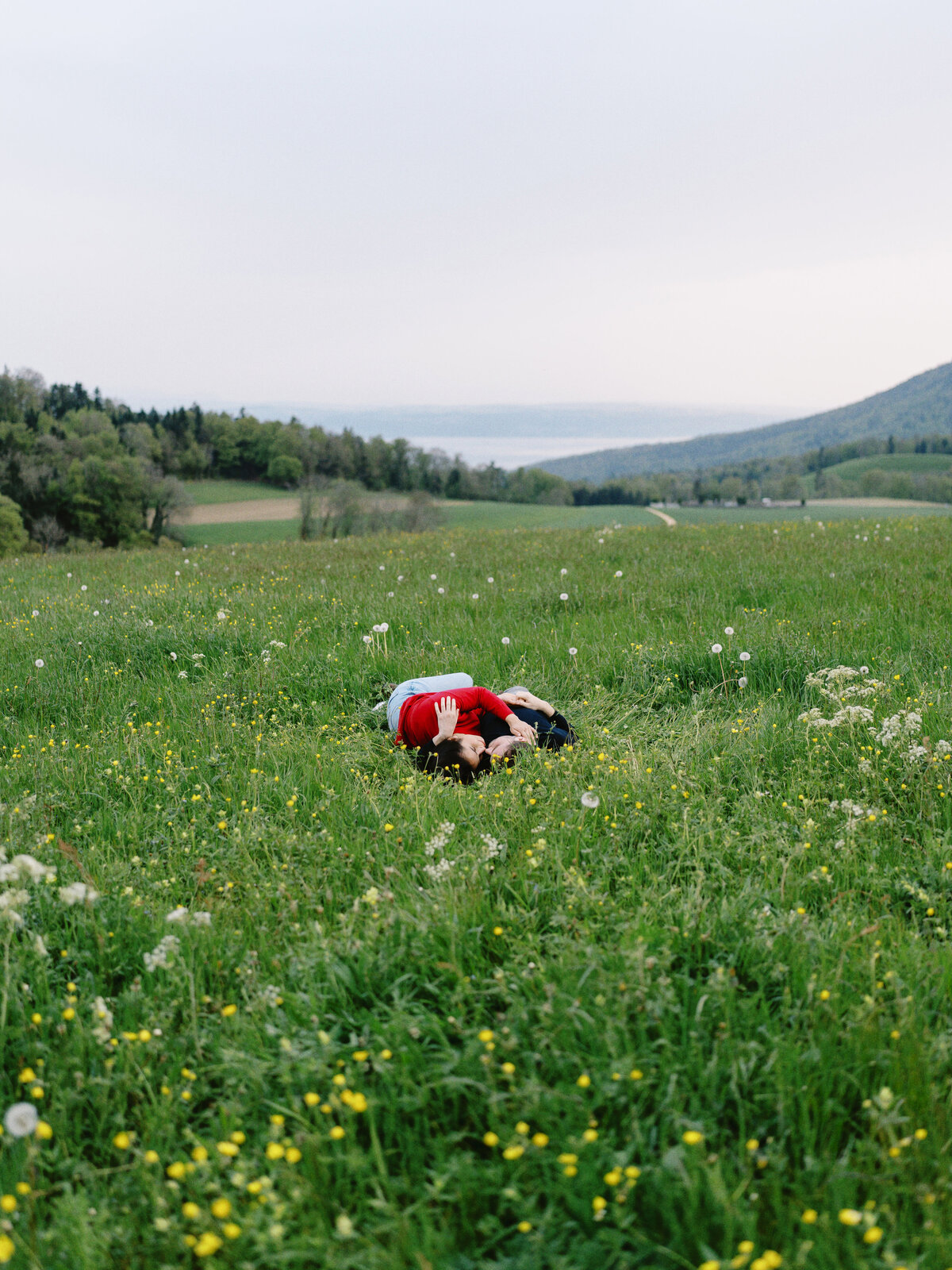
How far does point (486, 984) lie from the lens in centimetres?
265

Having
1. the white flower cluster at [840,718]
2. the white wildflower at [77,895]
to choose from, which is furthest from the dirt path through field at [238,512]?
the white wildflower at [77,895]

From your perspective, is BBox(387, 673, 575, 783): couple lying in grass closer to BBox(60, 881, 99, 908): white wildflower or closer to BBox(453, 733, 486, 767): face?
BBox(453, 733, 486, 767): face

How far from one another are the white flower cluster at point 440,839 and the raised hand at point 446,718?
1.14 meters

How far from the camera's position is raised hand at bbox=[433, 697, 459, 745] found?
16.1 feet

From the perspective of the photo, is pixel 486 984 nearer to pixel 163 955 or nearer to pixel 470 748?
pixel 163 955

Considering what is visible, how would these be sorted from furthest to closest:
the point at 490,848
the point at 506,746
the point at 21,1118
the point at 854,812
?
the point at 506,746 → the point at 854,812 → the point at 490,848 → the point at 21,1118

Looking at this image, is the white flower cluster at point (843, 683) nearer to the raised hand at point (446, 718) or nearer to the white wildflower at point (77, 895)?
the raised hand at point (446, 718)

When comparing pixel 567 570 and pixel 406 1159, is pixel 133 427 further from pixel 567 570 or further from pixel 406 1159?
pixel 406 1159

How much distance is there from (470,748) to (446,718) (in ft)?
0.92

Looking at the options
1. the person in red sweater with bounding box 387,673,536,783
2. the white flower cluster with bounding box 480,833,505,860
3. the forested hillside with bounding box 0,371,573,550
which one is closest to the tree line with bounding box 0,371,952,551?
the forested hillside with bounding box 0,371,573,550

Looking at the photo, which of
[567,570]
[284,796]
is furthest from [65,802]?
[567,570]

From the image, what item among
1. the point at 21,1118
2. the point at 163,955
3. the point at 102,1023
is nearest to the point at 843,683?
the point at 163,955

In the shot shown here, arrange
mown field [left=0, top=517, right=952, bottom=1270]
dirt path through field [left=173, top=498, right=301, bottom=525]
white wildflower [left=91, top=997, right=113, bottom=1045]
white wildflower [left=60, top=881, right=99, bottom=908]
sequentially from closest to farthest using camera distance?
mown field [left=0, top=517, right=952, bottom=1270] < white wildflower [left=91, top=997, right=113, bottom=1045] < white wildflower [left=60, top=881, right=99, bottom=908] < dirt path through field [left=173, top=498, right=301, bottom=525]

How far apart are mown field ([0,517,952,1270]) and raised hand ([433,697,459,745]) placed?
0.34m
